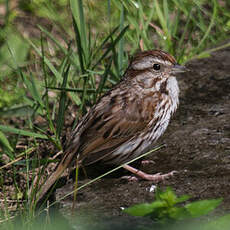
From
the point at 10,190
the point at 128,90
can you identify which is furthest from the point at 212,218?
the point at 10,190

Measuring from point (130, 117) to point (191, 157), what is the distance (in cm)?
52

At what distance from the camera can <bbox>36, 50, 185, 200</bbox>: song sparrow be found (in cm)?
371

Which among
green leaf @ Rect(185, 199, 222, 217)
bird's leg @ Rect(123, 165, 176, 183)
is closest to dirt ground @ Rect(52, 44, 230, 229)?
bird's leg @ Rect(123, 165, 176, 183)

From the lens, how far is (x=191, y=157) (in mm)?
3660

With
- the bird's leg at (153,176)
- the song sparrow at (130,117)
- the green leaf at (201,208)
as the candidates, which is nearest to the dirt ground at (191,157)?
the bird's leg at (153,176)

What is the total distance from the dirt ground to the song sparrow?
0.16 metres

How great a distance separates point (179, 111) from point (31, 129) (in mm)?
1198

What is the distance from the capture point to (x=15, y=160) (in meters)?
3.91

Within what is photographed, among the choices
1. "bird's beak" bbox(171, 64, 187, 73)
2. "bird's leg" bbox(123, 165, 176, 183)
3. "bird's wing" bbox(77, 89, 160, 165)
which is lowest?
"bird's leg" bbox(123, 165, 176, 183)

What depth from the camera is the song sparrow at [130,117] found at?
3.71m

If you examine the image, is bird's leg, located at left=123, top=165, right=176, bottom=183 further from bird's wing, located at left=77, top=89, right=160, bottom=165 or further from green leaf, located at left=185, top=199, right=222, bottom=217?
green leaf, located at left=185, top=199, right=222, bottom=217

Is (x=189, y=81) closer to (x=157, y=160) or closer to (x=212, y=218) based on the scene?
(x=157, y=160)

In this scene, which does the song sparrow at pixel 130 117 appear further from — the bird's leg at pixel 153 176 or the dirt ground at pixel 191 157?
the dirt ground at pixel 191 157

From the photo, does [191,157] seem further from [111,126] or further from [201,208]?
[201,208]
